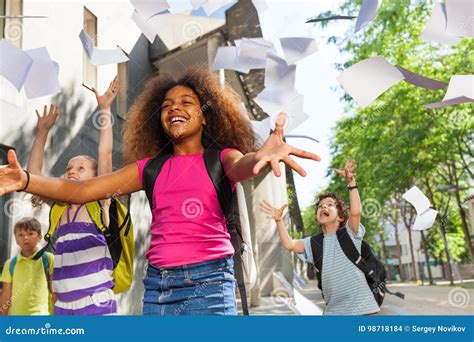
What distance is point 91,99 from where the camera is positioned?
684cm

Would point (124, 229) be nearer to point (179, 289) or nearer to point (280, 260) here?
point (179, 289)

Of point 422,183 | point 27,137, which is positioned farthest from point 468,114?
point 27,137

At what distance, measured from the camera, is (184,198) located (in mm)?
1850

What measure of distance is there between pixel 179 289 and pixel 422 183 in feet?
48.5

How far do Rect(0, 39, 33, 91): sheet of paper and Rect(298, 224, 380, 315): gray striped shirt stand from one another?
6.04 feet

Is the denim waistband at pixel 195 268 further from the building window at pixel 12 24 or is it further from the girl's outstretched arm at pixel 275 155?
the building window at pixel 12 24

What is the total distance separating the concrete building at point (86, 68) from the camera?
4.98 meters

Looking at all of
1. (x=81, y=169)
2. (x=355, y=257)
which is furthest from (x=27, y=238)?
(x=355, y=257)

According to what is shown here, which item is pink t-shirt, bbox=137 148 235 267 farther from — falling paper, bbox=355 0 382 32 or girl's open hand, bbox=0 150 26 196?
falling paper, bbox=355 0 382 32

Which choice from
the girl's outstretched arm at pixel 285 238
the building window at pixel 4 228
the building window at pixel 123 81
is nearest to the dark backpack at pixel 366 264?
the girl's outstretched arm at pixel 285 238

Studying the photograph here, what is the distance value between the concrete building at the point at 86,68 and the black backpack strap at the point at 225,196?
336cm

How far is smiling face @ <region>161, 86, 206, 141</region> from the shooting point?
1.99 meters

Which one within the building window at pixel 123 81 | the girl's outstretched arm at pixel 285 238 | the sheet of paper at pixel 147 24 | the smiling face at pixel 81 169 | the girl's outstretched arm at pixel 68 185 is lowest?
the girl's outstretched arm at pixel 285 238

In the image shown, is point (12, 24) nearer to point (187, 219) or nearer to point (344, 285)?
point (344, 285)
